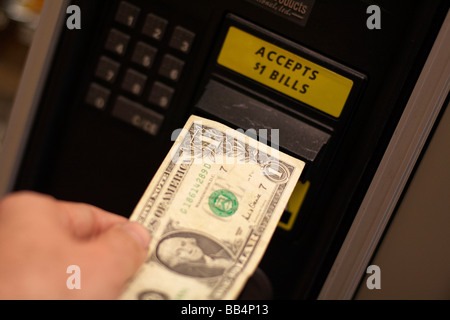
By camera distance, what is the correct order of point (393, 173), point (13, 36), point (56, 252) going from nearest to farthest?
point (56, 252) → point (393, 173) → point (13, 36)

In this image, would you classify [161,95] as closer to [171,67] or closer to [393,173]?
[171,67]

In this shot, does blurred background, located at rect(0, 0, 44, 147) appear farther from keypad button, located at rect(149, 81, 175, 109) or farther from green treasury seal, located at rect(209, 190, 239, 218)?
green treasury seal, located at rect(209, 190, 239, 218)

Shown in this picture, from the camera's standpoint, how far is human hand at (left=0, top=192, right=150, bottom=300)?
1.76 ft

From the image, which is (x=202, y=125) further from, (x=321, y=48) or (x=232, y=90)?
(x=321, y=48)

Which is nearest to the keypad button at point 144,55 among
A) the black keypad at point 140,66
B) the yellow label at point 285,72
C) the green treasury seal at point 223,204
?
the black keypad at point 140,66

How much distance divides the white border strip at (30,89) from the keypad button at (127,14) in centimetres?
8

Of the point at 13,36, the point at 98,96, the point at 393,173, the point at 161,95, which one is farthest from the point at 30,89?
the point at 13,36

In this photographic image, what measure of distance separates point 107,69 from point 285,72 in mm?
282

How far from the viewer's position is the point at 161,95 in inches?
32.3

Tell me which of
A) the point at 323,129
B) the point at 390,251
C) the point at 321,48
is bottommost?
the point at 390,251

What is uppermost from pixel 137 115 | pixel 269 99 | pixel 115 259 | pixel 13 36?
pixel 269 99

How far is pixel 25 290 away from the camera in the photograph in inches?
21.0
